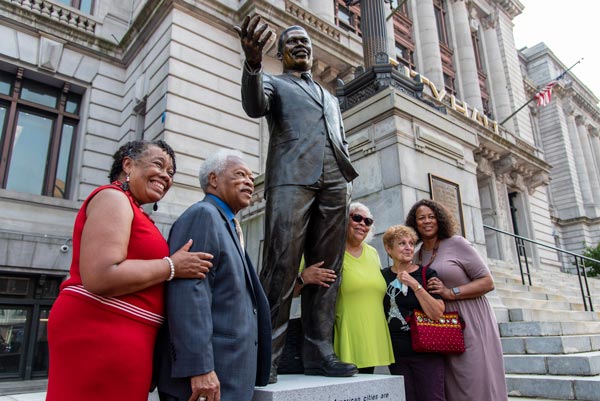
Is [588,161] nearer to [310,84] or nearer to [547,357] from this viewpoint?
[547,357]

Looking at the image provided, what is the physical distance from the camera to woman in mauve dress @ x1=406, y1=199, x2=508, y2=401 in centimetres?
310

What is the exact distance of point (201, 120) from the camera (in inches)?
523

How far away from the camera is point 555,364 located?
14.4ft

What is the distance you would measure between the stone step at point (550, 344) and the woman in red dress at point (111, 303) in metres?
4.47

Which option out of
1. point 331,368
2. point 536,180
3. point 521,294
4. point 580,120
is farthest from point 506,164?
point 580,120

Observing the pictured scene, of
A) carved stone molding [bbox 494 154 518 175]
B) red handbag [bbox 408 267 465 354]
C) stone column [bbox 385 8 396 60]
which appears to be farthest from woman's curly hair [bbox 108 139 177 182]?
carved stone molding [bbox 494 154 518 175]

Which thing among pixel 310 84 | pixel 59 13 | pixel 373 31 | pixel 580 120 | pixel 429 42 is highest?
pixel 580 120

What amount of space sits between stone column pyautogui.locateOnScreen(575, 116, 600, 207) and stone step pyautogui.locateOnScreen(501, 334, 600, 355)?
42.8 metres

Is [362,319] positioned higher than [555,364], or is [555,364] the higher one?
[362,319]

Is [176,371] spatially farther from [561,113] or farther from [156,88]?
[561,113]

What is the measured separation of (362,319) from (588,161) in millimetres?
51735

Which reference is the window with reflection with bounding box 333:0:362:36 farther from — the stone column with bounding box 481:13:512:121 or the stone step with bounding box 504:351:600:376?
the stone step with bounding box 504:351:600:376

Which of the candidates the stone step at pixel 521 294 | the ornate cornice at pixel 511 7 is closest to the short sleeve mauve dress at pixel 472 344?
the stone step at pixel 521 294

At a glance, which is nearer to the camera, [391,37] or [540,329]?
[540,329]
